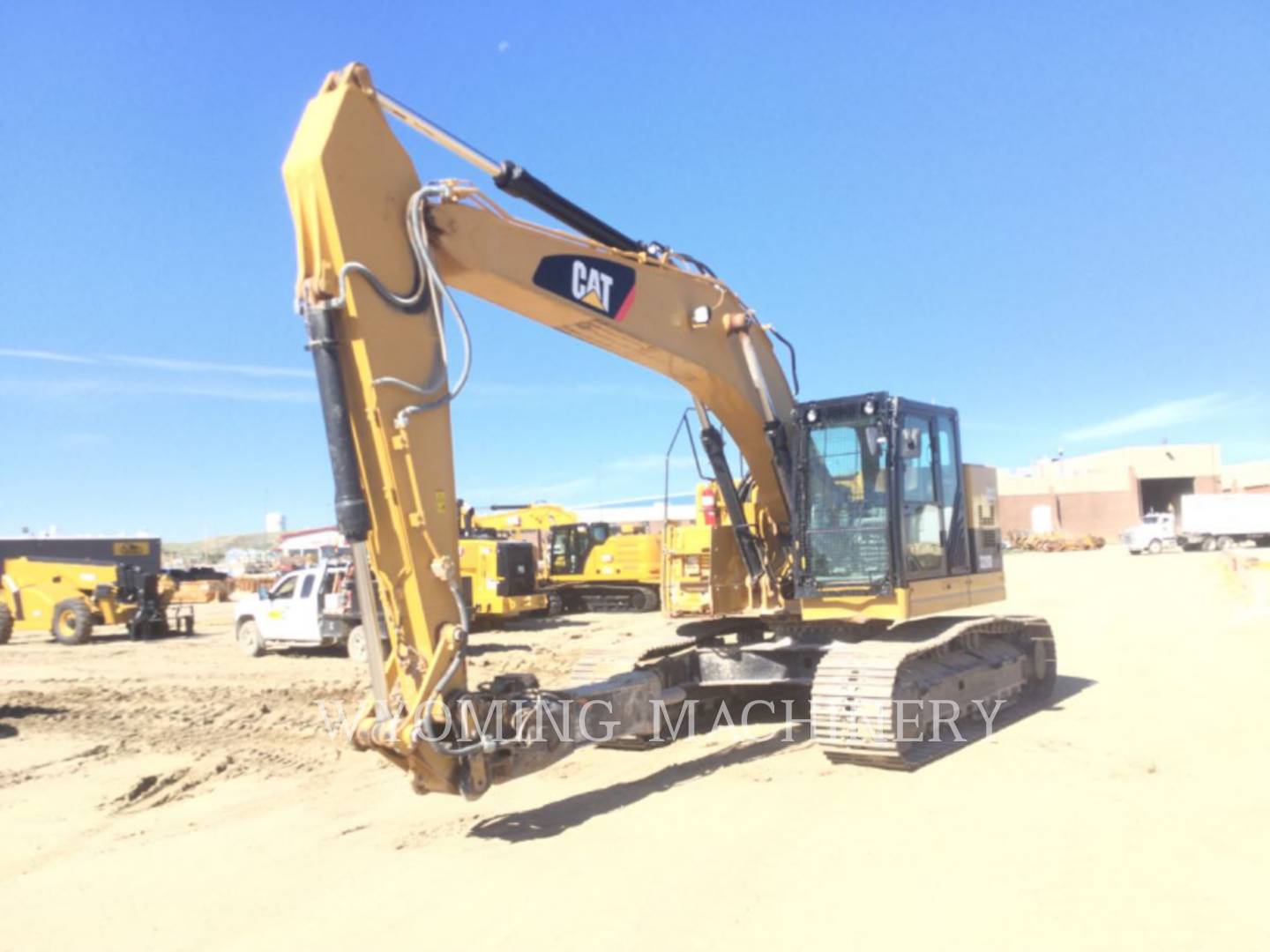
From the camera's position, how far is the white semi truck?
1825 inches

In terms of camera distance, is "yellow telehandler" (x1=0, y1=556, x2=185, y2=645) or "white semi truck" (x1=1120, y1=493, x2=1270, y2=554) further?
"white semi truck" (x1=1120, y1=493, x2=1270, y2=554)

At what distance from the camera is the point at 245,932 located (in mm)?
4988

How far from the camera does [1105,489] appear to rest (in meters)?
68.2

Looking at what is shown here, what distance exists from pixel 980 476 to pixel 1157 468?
68.3 m

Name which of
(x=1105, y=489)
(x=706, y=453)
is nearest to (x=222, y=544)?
(x=1105, y=489)

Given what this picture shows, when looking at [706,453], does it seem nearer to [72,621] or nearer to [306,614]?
[306,614]

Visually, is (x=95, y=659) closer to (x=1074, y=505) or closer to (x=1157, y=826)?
(x=1157, y=826)

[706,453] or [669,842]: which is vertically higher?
[706,453]

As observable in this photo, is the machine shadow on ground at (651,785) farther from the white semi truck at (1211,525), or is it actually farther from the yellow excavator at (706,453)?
the white semi truck at (1211,525)

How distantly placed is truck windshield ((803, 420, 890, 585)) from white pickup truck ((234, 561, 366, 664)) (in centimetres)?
1060

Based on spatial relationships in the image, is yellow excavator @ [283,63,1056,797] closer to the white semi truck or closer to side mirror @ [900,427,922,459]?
side mirror @ [900,427,922,459]

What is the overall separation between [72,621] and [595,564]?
488 inches

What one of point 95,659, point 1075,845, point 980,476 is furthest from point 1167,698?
point 95,659

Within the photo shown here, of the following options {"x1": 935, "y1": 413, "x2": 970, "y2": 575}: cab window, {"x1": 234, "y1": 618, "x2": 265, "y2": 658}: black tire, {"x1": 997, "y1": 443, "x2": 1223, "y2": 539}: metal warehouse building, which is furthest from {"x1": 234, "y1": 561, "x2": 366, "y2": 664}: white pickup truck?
{"x1": 997, "y1": 443, "x2": 1223, "y2": 539}: metal warehouse building
